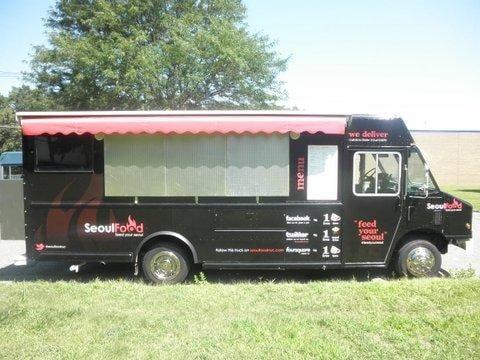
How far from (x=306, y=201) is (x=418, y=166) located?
6.09ft

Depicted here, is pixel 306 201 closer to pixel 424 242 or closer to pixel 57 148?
pixel 424 242

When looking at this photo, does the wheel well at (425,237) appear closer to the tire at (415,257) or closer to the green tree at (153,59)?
the tire at (415,257)

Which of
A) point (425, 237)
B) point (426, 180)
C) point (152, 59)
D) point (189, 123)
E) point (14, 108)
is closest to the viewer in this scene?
point (189, 123)

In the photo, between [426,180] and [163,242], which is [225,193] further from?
[426,180]

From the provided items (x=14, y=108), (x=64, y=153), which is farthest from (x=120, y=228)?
(x=14, y=108)

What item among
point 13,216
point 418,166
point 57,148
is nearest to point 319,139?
point 418,166

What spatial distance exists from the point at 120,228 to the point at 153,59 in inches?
545

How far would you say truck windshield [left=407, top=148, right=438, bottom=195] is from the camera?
695 centimetres

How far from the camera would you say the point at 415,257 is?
7062mm

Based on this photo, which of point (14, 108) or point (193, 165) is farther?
point (14, 108)

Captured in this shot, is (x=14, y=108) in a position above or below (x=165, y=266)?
above

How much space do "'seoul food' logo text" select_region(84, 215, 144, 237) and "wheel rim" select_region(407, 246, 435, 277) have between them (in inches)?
168

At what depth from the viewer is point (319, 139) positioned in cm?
686

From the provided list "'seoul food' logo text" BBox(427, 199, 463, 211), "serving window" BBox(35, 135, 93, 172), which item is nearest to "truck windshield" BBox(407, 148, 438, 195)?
"'seoul food' logo text" BBox(427, 199, 463, 211)
